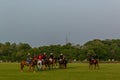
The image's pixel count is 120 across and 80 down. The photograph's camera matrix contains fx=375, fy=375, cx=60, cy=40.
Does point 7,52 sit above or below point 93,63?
above

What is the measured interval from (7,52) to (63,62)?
433 ft

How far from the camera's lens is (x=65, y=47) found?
158 metres

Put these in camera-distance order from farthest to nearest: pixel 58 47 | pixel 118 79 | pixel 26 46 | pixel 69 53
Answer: pixel 26 46
pixel 58 47
pixel 69 53
pixel 118 79

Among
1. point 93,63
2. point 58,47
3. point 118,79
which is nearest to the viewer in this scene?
point 118,79

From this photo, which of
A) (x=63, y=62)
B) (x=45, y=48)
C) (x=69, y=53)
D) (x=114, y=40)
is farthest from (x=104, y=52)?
(x=63, y=62)

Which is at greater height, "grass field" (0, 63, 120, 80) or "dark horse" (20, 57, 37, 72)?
"dark horse" (20, 57, 37, 72)

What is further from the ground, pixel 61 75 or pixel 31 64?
pixel 31 64

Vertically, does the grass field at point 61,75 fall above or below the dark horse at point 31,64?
below

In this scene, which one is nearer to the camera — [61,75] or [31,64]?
[61,75]

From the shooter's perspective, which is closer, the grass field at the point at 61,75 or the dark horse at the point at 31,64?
the grass field at the point at 61,75

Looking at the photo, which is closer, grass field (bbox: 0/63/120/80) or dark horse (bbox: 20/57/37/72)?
grass field (bbox: 0/63/120/80)

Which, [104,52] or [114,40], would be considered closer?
[104,52]

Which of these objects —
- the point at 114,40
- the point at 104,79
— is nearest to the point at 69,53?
the point at 114,40

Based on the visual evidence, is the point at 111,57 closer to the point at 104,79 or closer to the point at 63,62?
the point at 63,62
